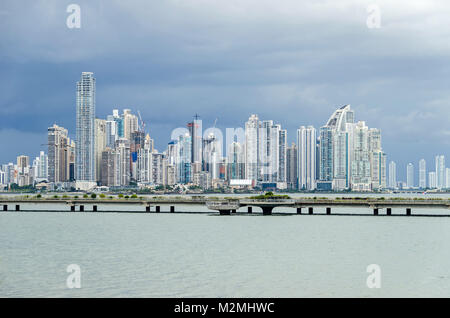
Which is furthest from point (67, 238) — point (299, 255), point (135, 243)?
point (299, 255)

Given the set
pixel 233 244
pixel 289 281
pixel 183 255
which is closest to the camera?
pixel 289 281

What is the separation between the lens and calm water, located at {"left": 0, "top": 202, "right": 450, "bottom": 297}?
45219mm

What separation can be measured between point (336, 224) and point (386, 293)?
60.6m

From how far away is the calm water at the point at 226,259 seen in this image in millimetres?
45219

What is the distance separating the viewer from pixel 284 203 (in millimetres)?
115875

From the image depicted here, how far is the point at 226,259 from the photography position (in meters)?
60.8

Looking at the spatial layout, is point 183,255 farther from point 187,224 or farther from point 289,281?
point 187,224

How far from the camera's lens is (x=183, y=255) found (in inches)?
2504
